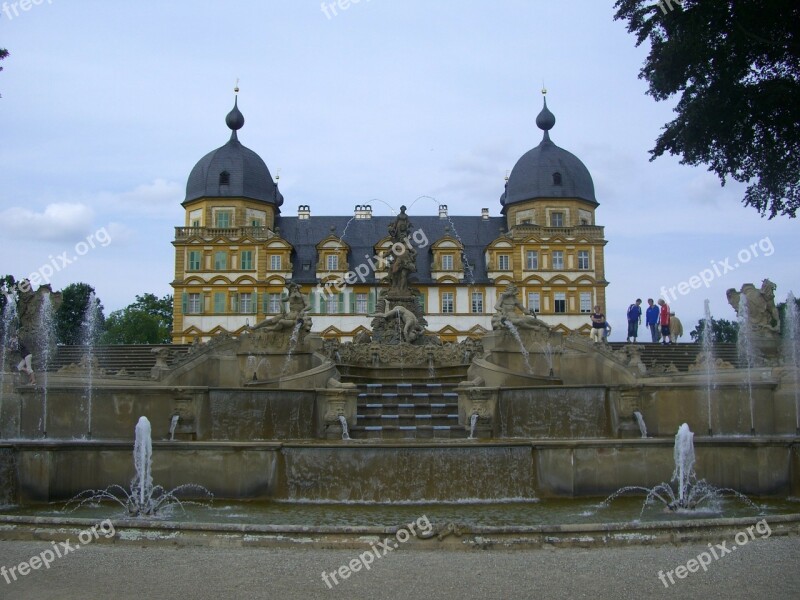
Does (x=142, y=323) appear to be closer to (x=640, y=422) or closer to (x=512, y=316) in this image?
(x=512, y=316)

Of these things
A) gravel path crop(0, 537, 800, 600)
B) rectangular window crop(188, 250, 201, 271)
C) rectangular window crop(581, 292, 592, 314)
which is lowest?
gravel path crop(0, 537, 800, 600)

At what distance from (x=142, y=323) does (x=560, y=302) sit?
41.5 metres

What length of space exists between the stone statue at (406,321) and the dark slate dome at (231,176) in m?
56.3

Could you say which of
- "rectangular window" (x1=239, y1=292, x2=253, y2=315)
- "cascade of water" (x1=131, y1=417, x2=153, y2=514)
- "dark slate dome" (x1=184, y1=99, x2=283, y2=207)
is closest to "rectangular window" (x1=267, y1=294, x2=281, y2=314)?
"rectangular window" (x1=239, y1=292, x2=253, y2=315)

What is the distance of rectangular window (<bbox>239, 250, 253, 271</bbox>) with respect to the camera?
262 feet

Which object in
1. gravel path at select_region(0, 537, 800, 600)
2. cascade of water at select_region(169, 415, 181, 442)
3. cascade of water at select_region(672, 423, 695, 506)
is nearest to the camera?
gravel path at select_region(0, 537, 800, 600)

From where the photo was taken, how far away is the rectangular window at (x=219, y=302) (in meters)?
78.7

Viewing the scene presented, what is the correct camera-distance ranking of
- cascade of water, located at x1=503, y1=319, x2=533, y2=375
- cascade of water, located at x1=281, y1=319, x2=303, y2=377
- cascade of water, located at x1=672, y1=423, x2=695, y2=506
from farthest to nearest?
cascade of water, located at x1=503, y1=319, x2=533, y2=375
cascade of water, located at x1=281, y1=319, x2=303, y2=377
cascade of water, located at x1=672, y1=423, x2=695, y2=506

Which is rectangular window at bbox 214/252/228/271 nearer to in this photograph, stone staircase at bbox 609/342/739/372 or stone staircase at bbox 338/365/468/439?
stone staircase at bbox 609/342/739/372

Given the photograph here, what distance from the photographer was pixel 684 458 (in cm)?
1330

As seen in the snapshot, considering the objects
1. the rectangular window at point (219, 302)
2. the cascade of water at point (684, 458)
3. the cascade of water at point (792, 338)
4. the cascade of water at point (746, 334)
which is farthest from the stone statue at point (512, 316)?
the rectangular window at point (219, 302)

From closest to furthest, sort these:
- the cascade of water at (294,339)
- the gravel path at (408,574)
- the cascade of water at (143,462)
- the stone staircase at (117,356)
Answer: the gravel path at (408,574)
the cascade of water at (143,462)
the cascade of water at (294,339)
the stone staircase at (117,356)

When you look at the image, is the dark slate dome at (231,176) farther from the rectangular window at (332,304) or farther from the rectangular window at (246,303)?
the rectangular window at (332,304)

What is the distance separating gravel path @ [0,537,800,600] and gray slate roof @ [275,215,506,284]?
71746mm
